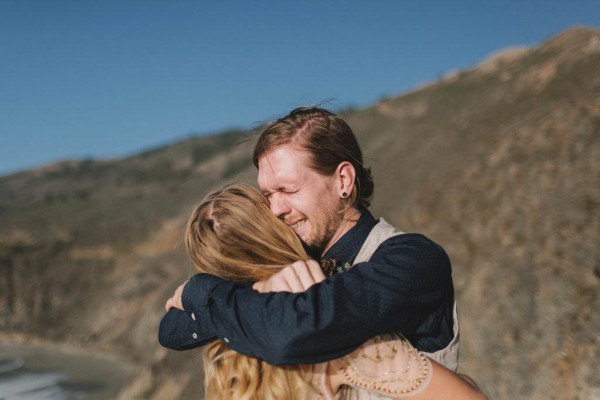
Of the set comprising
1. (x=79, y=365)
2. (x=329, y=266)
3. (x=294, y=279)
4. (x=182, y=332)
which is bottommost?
(x=79, y=365)

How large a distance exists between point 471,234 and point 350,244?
545 inches

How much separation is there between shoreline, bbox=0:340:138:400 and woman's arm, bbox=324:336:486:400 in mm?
24732

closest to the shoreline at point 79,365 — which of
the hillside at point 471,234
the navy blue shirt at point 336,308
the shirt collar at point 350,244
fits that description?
the hillside at point 471,234

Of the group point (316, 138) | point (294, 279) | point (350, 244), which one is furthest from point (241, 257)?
point (316, 138)

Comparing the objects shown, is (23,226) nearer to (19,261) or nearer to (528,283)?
(19,261)

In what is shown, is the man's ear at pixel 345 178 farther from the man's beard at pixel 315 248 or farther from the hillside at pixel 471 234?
the hillside at pixel 471 234

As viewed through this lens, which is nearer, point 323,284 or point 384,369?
point 323,284

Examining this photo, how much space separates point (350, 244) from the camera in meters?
3.12

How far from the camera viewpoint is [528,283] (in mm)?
12656

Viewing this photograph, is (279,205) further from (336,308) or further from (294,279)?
(336,308)

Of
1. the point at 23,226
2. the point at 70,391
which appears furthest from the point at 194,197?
the point at 70,391

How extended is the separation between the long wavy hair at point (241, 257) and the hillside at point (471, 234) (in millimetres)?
862

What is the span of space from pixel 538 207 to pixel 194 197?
40.3 metres

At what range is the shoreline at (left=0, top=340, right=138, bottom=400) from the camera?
26164 millimetres
